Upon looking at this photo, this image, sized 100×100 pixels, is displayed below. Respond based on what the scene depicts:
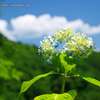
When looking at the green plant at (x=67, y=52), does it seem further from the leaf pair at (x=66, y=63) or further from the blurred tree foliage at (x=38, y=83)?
the blurred tree foliage at (x=38, y=83)

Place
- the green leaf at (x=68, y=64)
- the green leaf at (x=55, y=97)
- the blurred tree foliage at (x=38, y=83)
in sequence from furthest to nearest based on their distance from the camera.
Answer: the blurred tree foliage at (x=38, y=83), the green leaf at (x=68, y=64), the green leaf at (x=55, y=97)

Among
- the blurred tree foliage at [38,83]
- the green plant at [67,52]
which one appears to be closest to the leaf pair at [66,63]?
the green plant at [67,52]

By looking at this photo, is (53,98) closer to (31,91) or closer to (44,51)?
(44,51)

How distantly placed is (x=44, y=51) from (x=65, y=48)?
9.9 inches

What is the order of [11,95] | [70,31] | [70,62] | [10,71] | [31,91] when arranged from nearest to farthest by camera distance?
[70,62] < [70,31] < [10,71] < [11,95] < [31,91]

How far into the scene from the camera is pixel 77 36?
205cm

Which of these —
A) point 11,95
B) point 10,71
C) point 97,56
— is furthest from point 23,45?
point 10,71

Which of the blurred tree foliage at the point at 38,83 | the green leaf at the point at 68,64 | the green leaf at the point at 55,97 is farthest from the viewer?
the blurred tree foliage at the point at 38,83

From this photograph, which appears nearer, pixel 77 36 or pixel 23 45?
pixel 77 36

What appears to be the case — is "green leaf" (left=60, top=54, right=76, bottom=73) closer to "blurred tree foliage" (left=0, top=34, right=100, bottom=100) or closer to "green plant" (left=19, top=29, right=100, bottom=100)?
"green plant" (left=19, top=29, right=100, bottom=100)

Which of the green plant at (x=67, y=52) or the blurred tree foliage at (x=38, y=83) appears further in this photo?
the blurred tree foliage at (x=38, y=83)

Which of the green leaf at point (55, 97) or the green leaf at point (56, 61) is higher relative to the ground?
the green leaf at point (56, 61)

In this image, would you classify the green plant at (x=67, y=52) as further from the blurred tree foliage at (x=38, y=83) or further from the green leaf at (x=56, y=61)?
the blurred tree foliage at (x=38, y=83)

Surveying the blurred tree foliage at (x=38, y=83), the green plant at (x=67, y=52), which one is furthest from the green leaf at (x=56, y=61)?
the blurred tree foliage at (x=38, y=83)
